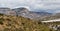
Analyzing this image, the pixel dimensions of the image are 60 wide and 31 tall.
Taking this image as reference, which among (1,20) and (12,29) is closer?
(12,29)

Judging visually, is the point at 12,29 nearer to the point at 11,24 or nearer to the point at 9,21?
the point at 11,24

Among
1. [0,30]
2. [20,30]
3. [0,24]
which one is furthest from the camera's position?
[0,24]

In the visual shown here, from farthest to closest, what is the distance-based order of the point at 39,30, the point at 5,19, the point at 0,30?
the point at 39,30 → the point at 5,19 → the point at 0,30

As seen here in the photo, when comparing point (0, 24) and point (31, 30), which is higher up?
point (0, 24)

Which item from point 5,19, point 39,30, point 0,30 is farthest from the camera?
point 39,30

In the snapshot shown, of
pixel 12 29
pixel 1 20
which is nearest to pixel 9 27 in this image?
pixel 12 29

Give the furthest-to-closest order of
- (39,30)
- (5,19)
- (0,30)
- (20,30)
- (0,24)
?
(39,30) < (5,19) < (0,24) < (20,30) < (0,30)

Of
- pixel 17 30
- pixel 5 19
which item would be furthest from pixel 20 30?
pixel 5 19

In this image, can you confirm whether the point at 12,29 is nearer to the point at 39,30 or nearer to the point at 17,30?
the point at 17,30

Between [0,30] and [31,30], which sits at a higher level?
[0,30]
